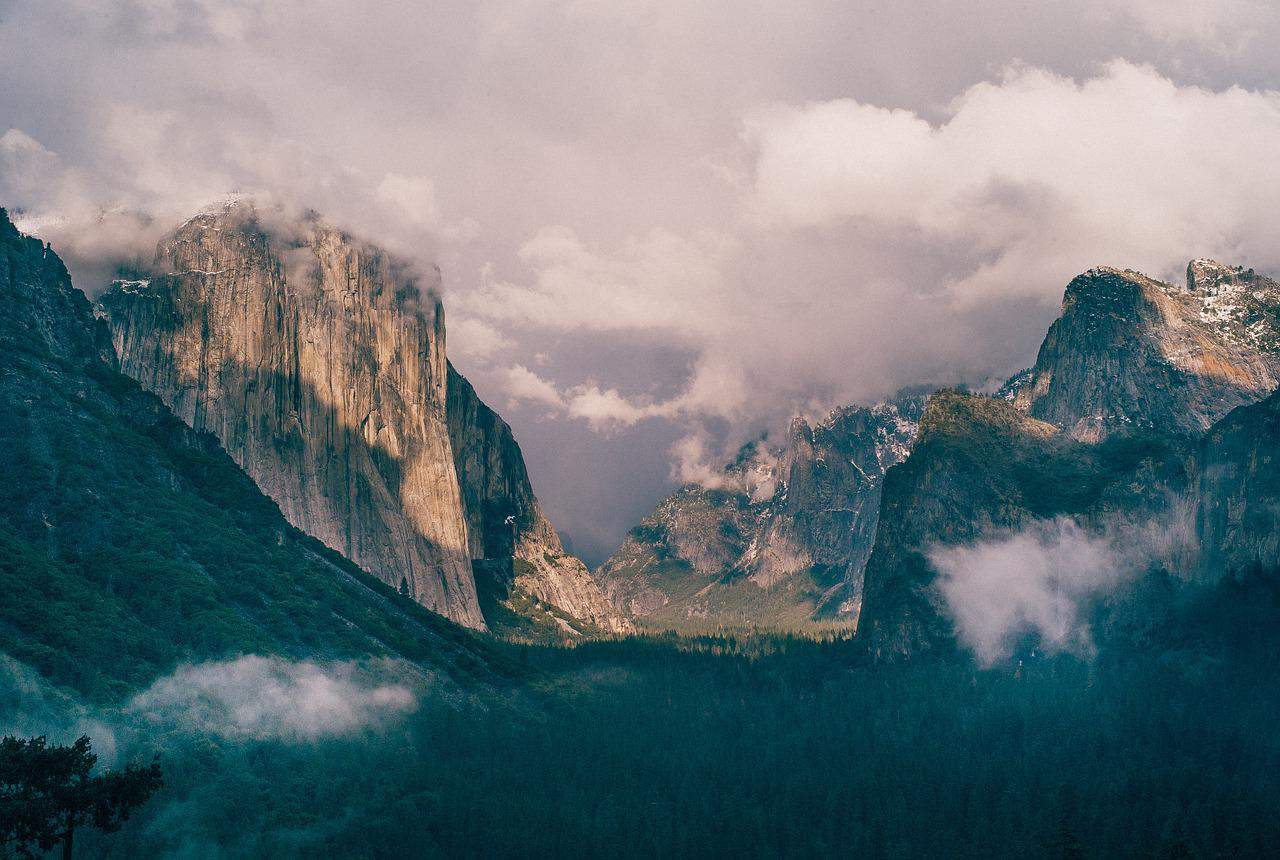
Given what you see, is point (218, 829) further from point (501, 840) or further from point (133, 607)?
point (133, 607)

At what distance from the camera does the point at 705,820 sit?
18862 cm

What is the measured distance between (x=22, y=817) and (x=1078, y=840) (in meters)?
121

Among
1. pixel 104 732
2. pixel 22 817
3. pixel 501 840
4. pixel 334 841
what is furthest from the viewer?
pixel 501 840

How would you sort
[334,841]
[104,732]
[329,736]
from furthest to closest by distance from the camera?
[329,736], [334,841], [104,732]

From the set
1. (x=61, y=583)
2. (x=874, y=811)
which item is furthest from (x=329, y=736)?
(x=874, y=811)

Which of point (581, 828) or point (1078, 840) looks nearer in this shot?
point (1078, 840)

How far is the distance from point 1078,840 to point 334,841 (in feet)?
309

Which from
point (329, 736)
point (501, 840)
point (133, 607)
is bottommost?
point (501, 840)

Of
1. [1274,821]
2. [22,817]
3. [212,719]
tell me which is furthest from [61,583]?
[1274,821]

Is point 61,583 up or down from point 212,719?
up

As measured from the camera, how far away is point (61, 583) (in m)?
172

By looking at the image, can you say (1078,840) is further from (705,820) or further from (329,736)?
(329,736)

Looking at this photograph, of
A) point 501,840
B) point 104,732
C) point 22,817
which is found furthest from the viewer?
point 501,840

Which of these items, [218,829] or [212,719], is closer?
[218,829]
